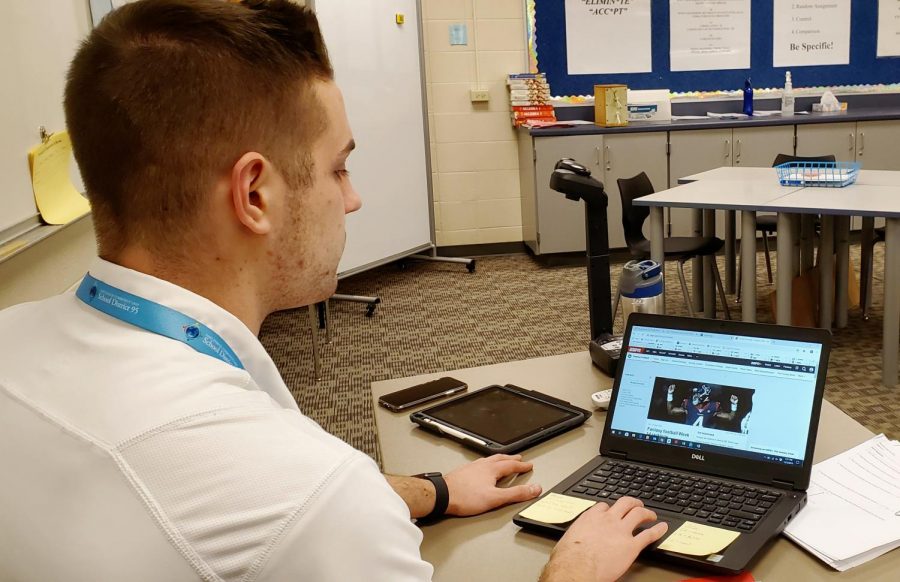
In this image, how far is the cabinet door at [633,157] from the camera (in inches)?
213

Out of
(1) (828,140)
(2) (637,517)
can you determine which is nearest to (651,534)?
(2) (637,517)

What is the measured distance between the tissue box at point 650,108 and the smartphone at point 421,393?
14.8 feet

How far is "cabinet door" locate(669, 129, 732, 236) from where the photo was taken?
17.9ft

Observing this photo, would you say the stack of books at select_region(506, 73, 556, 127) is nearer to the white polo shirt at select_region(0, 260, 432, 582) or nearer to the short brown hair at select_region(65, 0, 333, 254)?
the short brown hair at select_region(65, 0, 333, 254)

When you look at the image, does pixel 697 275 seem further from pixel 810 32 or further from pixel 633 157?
pixel 810 32

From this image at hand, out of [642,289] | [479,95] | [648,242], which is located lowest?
[648,242]

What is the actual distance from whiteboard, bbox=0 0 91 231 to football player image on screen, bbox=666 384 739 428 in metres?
1.23

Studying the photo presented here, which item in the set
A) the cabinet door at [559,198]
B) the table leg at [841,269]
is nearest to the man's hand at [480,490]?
the table leg at [841,269]

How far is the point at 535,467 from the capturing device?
127 cm

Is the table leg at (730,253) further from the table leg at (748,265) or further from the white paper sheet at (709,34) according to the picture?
the white paper sheet at (709,34)

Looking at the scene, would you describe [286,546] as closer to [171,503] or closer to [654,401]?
[171,503]

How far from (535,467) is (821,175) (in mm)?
3063

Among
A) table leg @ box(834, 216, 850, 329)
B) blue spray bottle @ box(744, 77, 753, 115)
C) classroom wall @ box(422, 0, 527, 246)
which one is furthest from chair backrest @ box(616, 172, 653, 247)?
blue spray bottle @ box(744, 77, 753, 115)

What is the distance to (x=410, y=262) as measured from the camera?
18.8 feet
